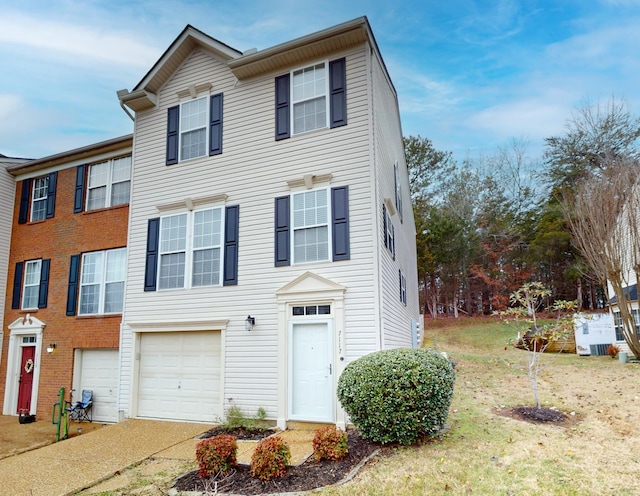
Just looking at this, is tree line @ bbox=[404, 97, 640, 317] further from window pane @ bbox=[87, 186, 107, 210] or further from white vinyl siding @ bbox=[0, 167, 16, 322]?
white vinyl siding @ bbox=[0, 167, 16, 322]

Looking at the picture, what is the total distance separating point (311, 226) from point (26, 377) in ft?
36.8

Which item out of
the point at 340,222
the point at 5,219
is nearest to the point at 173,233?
the point at 340,222

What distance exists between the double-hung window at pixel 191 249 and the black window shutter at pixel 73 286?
387 cm

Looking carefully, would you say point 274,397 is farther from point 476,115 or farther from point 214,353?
point 476,115

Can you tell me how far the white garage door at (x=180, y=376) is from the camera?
10.3 m

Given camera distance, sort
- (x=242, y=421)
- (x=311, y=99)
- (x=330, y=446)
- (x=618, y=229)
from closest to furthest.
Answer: (x=330, y=446), (x=242, y=421), (x=311, y=99), (x=618, y=229)

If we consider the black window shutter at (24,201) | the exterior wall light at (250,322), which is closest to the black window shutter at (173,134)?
the exterior wall light at (250,322)

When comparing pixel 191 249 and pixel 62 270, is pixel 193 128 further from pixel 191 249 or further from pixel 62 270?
pixel 62 270

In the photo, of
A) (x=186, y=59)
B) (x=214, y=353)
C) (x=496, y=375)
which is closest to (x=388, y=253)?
(x=214, y=353)

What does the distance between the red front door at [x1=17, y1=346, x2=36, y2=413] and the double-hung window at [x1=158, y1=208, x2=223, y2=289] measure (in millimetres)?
6280

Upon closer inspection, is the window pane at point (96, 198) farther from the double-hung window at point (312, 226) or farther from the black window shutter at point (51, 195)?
the double-hung window at point (312, 226)

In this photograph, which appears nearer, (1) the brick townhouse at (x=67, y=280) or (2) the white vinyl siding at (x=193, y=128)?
(2) the white vinyl siding at (x=193, y=128)

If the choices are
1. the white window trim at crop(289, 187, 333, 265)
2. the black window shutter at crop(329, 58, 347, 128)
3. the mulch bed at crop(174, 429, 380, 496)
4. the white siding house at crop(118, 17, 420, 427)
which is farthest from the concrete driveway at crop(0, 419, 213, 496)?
the black window shutter at crop(329, 58, 347, 128)

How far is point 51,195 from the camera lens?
576 inches
